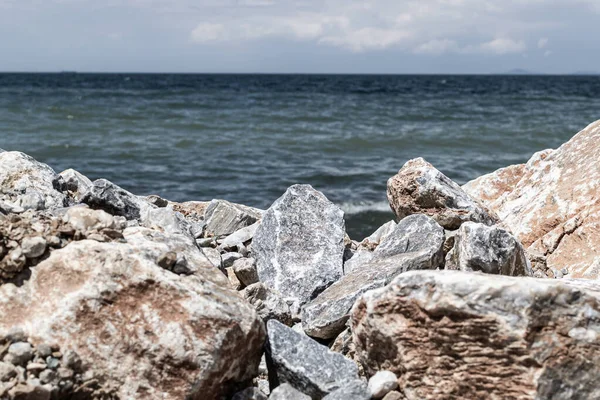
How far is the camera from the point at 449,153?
17.8m

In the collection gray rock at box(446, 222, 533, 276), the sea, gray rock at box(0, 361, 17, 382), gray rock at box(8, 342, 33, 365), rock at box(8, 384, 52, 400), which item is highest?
gray rock at box(446, 222, 533, 276)

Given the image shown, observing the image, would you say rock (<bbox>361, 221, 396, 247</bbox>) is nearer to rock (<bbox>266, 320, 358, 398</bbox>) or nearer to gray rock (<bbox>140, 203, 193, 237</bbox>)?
gray rock (<bbox>140, 203, 193, 237</bbox>)

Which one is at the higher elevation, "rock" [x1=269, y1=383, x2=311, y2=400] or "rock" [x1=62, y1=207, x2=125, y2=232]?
"rock" [x1=62, y1=207, x2=125, y2=232]

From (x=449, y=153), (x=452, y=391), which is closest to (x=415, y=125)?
(x=449, y=153)

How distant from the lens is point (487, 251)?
156 inches

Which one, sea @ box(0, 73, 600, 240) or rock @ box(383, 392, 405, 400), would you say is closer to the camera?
rock @ box(383, 392, 405, 400)

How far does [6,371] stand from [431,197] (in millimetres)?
3424

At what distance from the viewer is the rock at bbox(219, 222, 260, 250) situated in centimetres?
510

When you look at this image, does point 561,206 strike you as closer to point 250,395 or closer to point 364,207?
point 250,395

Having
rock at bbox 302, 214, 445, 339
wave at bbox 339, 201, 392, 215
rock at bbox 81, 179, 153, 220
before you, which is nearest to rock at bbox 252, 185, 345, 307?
rock at bbox 302, 214, 445, 339

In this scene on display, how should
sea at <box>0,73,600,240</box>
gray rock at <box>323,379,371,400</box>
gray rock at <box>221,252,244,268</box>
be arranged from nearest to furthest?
gray rock at <box>323,379,371,400</box>, gray rock at <box>221,252,244,268</box>, sea at <box>0,73,600,240</box>

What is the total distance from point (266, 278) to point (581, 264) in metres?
2.19

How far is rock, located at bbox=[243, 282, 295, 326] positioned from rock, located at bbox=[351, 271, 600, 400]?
1218 millimetres

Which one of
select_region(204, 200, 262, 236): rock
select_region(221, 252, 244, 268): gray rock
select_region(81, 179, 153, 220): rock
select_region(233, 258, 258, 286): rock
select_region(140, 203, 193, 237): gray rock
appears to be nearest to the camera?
select_region(140, 203, 193, 237): gray rock
